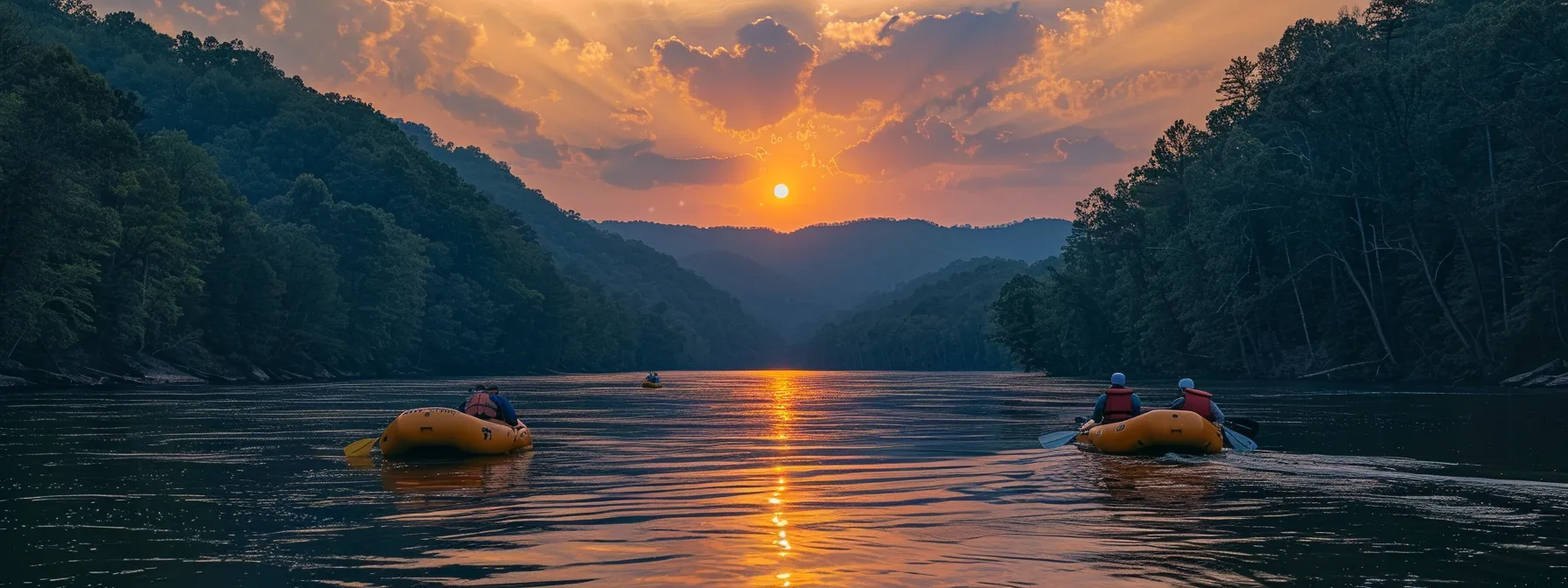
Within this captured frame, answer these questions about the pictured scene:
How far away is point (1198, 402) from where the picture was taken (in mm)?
29156

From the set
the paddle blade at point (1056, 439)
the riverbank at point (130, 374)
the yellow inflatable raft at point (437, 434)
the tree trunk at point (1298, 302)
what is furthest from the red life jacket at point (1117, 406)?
the tree trunk at point (1298, 302)

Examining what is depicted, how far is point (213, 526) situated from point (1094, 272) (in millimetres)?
121997

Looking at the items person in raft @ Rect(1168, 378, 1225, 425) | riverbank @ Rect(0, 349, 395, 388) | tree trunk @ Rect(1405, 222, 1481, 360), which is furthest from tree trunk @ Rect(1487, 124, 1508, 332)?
riverbank @ Rect(0, 349, 395, 388)

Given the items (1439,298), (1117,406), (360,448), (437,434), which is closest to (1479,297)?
(1439,298)

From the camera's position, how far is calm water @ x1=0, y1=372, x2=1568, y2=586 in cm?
1341

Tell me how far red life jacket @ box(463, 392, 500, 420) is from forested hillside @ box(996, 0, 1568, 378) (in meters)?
54.7

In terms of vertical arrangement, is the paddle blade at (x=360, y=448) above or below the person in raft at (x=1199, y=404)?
below

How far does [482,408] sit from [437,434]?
2.54 meters

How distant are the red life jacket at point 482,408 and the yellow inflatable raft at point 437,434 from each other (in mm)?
1601

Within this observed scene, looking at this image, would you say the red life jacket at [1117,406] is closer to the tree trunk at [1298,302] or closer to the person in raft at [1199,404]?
the person in raft at [1199,404]

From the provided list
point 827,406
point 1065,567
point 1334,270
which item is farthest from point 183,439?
point 1334,270

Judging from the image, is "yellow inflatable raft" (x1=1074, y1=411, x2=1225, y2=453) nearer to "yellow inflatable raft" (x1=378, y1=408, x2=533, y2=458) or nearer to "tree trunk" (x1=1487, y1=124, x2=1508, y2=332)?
"yellow inflatable raft" (x1=378, y1=408, x2=533, y2=458)

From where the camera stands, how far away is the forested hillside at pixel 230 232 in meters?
66.4

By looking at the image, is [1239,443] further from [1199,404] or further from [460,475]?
[460,475]
